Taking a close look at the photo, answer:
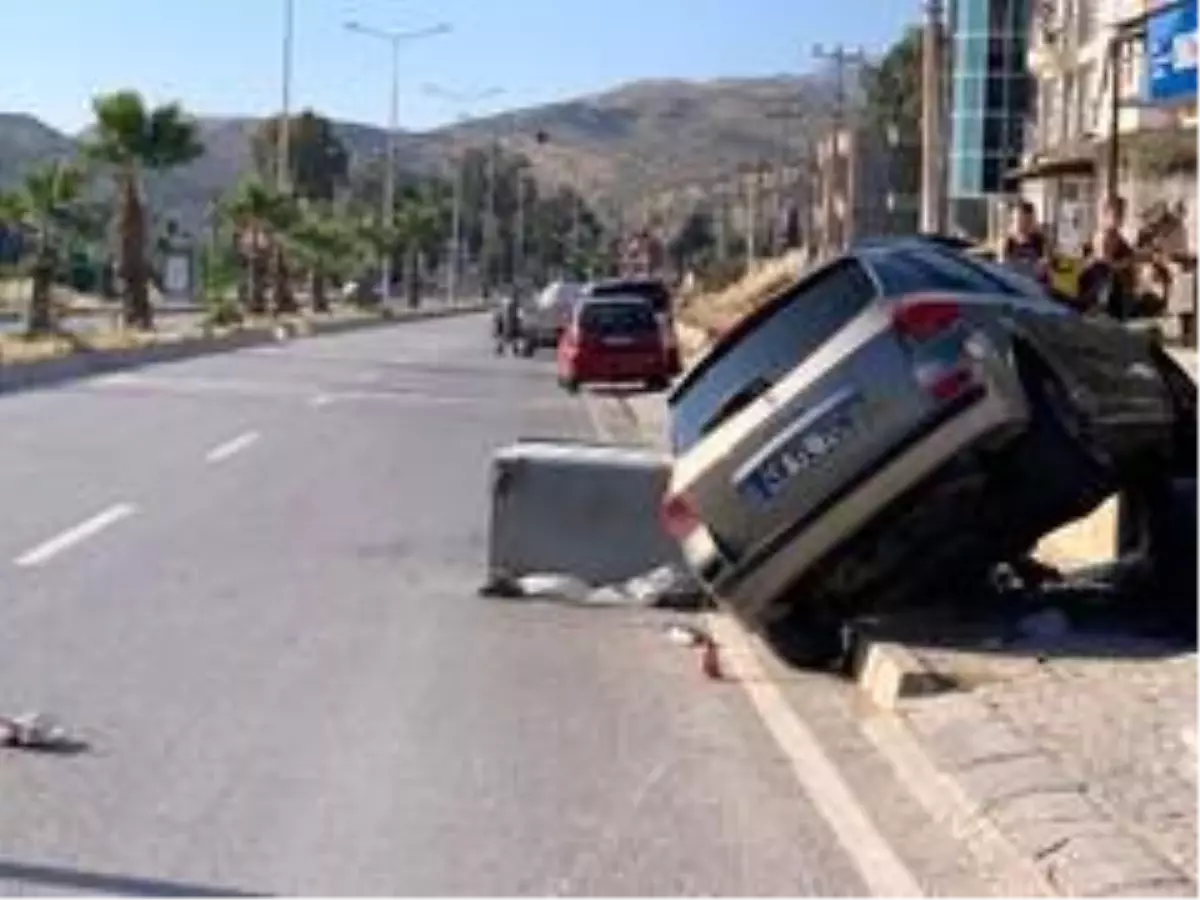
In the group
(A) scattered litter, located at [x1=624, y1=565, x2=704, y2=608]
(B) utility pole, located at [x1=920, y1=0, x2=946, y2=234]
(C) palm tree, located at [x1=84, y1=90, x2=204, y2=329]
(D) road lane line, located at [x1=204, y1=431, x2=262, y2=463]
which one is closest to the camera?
(A) scattered litter, located at [x1=624, y1=565, x2=704, y2=608]

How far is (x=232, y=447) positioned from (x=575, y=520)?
11.0 meters

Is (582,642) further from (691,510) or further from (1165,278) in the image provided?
(1165,278)

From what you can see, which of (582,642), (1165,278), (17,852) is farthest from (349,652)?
(1165,278)

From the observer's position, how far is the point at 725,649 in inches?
502

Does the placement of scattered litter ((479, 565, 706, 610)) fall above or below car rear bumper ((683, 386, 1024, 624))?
below

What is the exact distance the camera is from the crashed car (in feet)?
37.4

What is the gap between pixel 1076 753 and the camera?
30.8ft

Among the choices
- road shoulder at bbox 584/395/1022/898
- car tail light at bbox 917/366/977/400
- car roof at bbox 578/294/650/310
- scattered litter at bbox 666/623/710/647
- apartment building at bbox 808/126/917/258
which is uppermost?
apartment building at bbox 808/126/917/258

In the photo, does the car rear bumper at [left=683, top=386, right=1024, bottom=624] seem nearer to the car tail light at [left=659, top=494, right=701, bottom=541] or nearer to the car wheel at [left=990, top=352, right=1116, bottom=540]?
the car tail light at [left=659, top=494, right=701, bottom=541]

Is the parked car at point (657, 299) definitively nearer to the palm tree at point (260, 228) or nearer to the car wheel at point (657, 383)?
the car wheel at point (657, 383)

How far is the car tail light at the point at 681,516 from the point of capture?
1184 centimetres

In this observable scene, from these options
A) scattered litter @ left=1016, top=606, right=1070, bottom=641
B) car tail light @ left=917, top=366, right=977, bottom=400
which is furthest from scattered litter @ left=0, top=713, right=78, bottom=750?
scattered litter @ left=1016, top=606, right=1070, bottom=641

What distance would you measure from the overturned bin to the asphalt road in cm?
43

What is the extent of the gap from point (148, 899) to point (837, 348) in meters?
5.18
